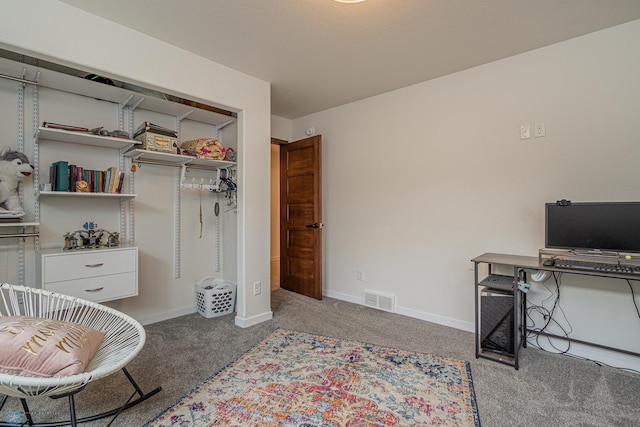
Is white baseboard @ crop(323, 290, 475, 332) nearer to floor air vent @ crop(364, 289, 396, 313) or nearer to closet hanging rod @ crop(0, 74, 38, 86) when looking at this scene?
floor air vent @ crop(364, 289, 396, 313)

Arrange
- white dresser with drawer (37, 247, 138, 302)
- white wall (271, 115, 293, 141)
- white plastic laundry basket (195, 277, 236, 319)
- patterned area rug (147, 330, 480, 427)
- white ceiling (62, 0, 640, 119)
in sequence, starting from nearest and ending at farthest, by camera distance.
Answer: patterned area rug (147, 330, 480, 427) < white ceiling (62, 0, 640, 119) < white dresser with drawer (37, 247, 138, 302) < white plastic laundry basket (195, 277, 236, 319) < white wall (271, 115, 293, 141)

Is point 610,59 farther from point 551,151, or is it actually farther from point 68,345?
point 68,345

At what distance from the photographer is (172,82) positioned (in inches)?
97.0

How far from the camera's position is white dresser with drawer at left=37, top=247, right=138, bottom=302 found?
2.21 m

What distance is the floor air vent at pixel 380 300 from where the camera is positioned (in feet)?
11.1

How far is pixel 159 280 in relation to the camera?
3.12 metres

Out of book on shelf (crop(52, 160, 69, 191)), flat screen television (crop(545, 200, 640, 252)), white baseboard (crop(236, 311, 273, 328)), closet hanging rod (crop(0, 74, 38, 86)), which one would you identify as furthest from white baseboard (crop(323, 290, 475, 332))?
closet hanging rod (crop(0, 74, 38, 86))

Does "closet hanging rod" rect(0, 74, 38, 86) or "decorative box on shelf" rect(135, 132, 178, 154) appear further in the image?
"decorative box on shelf" rect(135, 132, 178, 154)

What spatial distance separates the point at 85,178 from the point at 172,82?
1.07 m

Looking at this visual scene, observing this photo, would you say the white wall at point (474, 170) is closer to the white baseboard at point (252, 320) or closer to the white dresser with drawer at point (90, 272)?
the white baseboard at point (252, 320)

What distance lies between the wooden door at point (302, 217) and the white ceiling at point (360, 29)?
119 cm

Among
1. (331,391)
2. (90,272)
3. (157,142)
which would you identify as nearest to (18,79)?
(157,142)

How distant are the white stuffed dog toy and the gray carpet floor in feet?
4.34

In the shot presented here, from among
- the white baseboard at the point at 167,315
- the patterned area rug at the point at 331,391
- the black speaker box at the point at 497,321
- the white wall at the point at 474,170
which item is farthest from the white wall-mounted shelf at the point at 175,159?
the black speaker box at the point at 497,321
